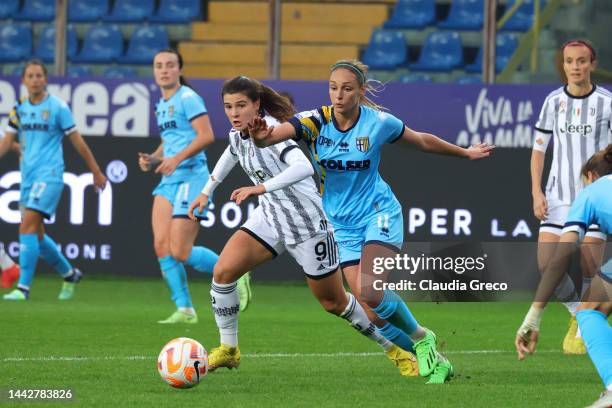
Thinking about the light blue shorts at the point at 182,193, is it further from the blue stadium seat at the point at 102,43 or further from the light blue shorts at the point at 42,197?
the blue stadium seat at the point at 102,43

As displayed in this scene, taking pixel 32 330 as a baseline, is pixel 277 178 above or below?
above

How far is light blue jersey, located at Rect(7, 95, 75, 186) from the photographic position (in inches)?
518

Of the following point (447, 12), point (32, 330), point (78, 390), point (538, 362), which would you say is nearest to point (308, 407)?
point (78, 390)

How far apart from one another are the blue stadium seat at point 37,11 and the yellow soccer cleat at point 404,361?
12.3 m

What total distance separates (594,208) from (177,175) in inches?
219

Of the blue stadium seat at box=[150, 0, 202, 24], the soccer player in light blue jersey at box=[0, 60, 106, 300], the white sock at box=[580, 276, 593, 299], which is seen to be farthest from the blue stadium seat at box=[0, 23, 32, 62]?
the white sock at box=[580, 276, 593, 299]

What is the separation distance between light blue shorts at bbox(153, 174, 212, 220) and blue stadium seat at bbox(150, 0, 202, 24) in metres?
8.20

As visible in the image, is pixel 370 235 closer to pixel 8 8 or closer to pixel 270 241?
pixel 270 241

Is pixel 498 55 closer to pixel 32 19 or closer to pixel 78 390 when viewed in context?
pixel 32 19

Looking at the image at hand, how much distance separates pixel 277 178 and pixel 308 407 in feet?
4.65

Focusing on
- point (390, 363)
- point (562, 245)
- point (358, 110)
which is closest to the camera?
point (562, 245)

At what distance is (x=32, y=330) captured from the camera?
408 inches

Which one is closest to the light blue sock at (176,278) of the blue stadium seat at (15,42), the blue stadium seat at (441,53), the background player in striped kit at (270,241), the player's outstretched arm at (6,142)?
the player's outstretched arm at (6,142)

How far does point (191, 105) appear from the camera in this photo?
11.4 metres
